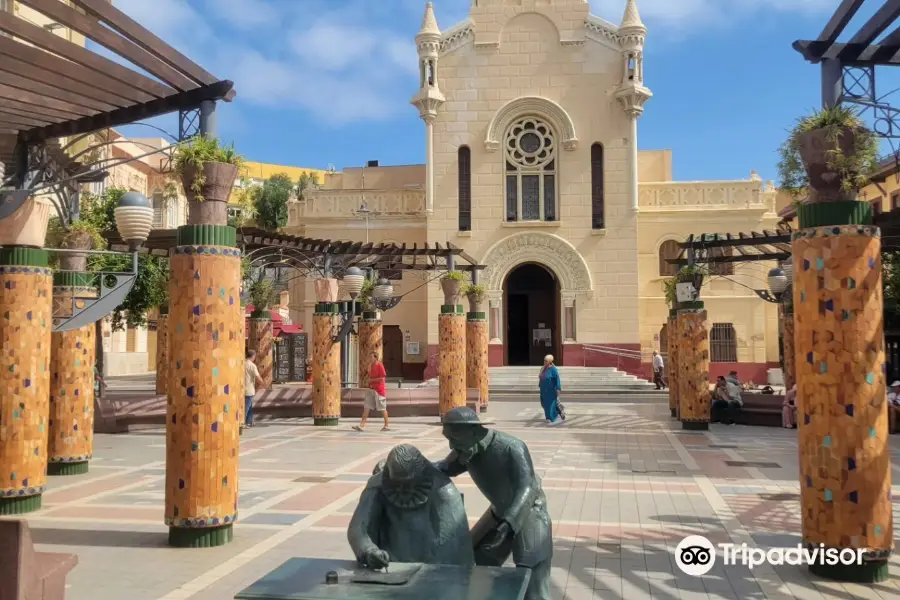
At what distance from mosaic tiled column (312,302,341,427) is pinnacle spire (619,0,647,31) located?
2015cm

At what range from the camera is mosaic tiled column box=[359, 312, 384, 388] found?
2267cm

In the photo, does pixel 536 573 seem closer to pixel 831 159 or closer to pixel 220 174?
pixel 831 159

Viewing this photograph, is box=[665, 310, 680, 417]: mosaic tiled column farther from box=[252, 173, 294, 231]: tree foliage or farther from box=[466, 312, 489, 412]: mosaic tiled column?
box=[252, 173, 294, 231]: tree foliage

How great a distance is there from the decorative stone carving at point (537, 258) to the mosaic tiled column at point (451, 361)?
41.8 ft

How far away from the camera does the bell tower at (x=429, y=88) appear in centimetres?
3204

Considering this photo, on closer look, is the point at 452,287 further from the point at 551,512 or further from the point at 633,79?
the point at 633,79

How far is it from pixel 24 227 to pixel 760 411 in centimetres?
1568

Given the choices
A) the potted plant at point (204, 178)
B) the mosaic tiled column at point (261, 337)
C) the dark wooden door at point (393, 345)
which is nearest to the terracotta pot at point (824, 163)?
the potted plant at point (204, 178)

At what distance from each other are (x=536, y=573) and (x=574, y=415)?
16886 millimetres

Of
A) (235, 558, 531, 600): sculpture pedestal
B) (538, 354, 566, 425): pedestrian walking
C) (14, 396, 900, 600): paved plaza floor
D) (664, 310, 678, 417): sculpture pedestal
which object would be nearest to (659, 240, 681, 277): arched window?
(664, 310, 678, 417): sculpture pedestal

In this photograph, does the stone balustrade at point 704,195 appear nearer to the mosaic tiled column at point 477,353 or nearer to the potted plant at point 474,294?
the potted plant at point 474,294

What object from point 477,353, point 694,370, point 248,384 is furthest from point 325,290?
point 694,370

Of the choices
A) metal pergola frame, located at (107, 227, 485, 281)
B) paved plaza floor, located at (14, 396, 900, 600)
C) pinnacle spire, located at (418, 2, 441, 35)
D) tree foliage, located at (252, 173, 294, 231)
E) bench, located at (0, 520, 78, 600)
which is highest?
pinnacle spire, located at (418, 2, 441, 35)

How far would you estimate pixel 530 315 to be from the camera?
3522 cm
